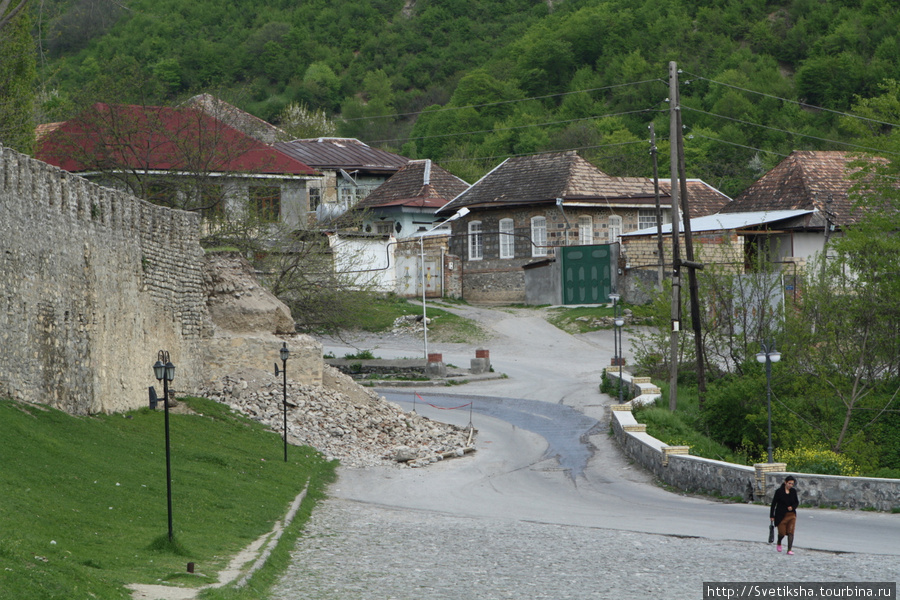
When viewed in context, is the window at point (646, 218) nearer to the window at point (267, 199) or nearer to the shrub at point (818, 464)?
the window at point (267, 199)

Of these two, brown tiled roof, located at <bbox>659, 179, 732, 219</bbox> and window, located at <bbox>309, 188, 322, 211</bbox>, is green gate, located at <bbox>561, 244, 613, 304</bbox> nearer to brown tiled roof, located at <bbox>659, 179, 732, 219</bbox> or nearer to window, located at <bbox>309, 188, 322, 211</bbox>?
brown tiled roof, located at <bbox>659, 179, 732, 219</bbox>

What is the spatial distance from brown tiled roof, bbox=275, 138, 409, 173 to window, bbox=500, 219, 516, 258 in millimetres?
17530

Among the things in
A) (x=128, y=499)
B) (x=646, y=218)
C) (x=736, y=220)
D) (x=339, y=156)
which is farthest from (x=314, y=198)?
(x=128, y=499)

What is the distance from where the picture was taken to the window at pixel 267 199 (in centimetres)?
4334

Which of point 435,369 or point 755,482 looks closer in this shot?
point 755,482

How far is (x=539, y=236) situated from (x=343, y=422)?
2541 cm

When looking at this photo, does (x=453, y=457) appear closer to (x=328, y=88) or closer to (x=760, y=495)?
(x=760, y=495)

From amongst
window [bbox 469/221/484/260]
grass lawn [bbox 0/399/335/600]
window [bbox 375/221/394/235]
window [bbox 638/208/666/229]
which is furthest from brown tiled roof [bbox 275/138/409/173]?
grass lawn [bbox 0/399/335/600]

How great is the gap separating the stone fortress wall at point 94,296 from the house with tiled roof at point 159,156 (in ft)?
36.3

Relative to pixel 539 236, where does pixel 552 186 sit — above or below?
above

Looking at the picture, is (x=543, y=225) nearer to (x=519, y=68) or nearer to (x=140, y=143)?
(x=140, y=143)

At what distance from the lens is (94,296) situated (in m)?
21.2

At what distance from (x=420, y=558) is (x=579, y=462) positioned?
1089cm

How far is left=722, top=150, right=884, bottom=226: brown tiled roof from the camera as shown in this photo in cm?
4291
